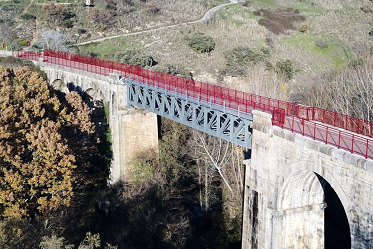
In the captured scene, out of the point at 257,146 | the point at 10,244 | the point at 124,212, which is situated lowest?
the point at 124,212

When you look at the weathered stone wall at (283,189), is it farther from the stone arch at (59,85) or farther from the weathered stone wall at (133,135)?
the stone arch at (59,85)

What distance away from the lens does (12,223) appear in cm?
1773

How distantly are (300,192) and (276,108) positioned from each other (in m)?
4.19

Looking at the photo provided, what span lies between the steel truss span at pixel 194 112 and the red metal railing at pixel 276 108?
428mm

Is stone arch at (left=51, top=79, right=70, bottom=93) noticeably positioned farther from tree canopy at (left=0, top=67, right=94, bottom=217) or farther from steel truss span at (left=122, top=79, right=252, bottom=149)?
tree canopy at (left=0, top=67, right=94, bottom=217)

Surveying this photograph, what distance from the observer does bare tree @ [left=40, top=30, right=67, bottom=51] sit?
176 feet

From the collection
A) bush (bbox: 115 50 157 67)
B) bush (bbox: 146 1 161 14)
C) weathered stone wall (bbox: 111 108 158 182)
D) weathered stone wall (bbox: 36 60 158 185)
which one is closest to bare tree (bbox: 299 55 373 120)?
weathered stone wall (bbox: 111 108 158 182)

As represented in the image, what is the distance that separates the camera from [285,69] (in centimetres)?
Result: 4803

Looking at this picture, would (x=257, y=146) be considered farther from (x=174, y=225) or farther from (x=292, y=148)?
(x=174, y=225)

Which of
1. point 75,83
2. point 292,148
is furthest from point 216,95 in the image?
point 75,83

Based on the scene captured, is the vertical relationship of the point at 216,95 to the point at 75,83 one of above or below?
above

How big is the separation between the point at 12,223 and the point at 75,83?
1959 cm

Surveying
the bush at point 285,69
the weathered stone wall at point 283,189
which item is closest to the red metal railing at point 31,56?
the bush at point 285,69

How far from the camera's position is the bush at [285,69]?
1877 inches
